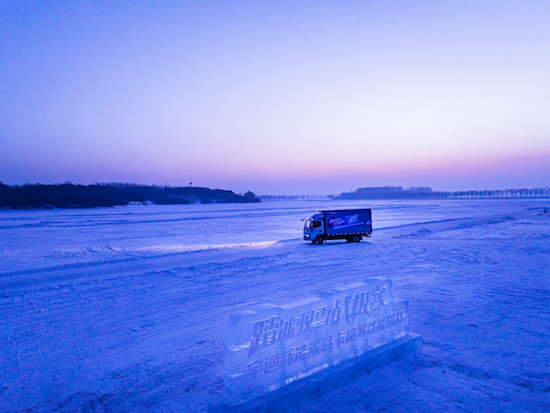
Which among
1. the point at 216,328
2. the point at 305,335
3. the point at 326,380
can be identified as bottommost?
the point at 216,328

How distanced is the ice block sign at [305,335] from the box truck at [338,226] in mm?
20755

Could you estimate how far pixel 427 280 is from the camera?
1333 centimetres

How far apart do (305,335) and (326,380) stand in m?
0.70

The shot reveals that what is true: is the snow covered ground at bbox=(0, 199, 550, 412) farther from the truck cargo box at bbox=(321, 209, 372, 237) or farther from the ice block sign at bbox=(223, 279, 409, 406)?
the truck cargo box at bbox=(321, 209, 372, 237)

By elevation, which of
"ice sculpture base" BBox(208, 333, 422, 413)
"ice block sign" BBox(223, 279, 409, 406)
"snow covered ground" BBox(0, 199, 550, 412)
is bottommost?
"snow covered ground" BBox(0, 199, 550, 412)

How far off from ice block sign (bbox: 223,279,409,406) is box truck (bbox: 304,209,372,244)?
20.8 m

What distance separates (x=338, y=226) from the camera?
2830 centimetres

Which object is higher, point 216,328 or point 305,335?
point 305,335

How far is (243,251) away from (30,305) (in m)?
12.8

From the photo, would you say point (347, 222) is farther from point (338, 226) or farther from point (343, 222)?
point (338, 226)

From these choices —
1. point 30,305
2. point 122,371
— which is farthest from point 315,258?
point 122,371

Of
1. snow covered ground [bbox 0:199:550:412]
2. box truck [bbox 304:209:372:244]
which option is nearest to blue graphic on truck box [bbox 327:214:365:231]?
box truck [bbox 304:209:372:244]

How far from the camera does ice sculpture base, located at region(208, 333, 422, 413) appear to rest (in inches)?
186

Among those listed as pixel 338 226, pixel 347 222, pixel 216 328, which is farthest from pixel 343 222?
pixel 216 328
